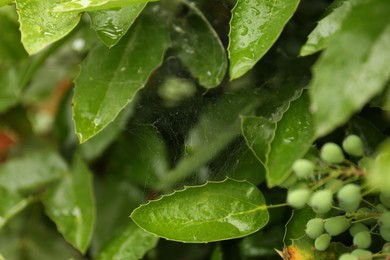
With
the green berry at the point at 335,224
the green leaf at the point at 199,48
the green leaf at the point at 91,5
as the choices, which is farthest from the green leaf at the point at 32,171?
the green berry at the point at 335,224

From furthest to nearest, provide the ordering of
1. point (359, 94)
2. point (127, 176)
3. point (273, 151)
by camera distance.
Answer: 1. point (127, 176)
2. point (273, 151)
3. point (359, 94)

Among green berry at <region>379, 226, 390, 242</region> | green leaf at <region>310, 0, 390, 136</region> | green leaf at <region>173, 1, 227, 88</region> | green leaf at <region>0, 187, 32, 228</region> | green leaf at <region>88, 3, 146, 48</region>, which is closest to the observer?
green leaf at <region>310, 0, 390, 136</region>

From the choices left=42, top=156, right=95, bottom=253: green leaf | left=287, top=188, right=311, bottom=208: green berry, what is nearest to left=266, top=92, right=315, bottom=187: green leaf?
left=287, top=188, right=311, bottom=208: green berry

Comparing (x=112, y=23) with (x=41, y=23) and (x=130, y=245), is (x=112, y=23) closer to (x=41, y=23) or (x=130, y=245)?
(x=41, y=23)

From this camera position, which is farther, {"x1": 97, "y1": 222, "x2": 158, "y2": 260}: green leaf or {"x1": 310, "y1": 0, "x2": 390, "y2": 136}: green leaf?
{"x1": 97, "y1": 222, "x2": 158, "y2": 260}: green leaf

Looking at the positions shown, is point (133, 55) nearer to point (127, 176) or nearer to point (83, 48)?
point (83, 48)

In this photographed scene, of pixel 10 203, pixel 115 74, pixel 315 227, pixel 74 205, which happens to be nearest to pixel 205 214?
pixel 315 227

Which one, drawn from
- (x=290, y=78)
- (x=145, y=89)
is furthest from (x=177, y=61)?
(x=290, y=78)

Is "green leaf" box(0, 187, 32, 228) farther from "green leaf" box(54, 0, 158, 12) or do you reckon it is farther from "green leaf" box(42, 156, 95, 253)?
"green leaf" box(54, 0, 158, 12)
